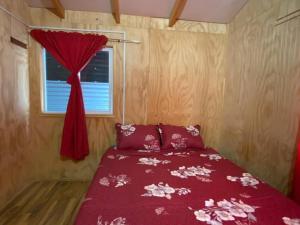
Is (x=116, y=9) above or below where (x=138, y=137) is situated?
above

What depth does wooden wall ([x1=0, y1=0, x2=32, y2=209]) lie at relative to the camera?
213 centimetres

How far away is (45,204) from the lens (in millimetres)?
2256

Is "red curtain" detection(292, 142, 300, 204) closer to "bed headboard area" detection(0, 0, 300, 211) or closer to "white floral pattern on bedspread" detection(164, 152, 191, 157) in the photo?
"bed headboard area" detection(0, 0, 300, 211)

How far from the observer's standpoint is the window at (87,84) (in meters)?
2.80

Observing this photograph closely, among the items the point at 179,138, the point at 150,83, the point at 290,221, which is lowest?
the point at 290,221

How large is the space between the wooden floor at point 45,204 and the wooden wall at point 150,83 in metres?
0.21

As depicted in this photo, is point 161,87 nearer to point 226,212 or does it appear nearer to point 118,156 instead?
point 118,156

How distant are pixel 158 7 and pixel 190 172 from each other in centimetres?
195

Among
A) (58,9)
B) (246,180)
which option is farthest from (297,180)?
(58,9)

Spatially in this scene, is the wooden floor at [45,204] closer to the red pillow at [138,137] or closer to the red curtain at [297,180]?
the red pillow at [138,137]

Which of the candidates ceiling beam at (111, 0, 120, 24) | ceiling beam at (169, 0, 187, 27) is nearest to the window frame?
ceiling beam at (111, 0, 120, 24)

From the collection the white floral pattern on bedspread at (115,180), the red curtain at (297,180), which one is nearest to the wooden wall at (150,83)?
the white floral pattern on bedspread at (115,180)

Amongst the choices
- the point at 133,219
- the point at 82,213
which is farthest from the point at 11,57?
the point at 133,219

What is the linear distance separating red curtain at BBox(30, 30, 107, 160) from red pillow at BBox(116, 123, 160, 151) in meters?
0.53
